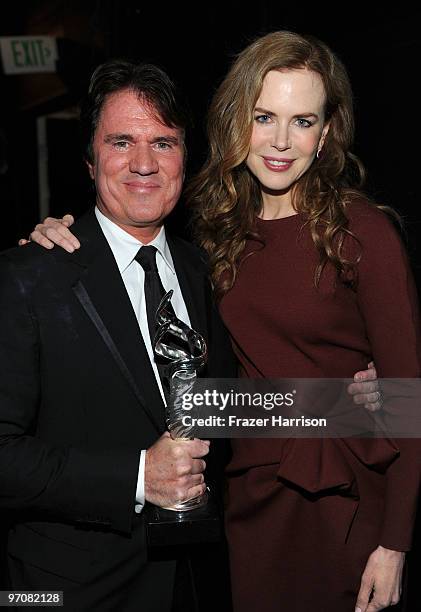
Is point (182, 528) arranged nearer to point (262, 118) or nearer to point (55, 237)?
point (55, 237)

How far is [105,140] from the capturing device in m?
2.10

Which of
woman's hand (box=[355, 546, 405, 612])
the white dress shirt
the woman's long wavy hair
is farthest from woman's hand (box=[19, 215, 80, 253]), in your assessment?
woman's hand (box=[355, 546, 405, 612])

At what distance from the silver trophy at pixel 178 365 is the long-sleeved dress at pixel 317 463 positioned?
35cm

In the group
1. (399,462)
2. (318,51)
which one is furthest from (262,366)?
(318,51)

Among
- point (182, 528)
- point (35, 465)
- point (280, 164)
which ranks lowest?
point (182, 528)

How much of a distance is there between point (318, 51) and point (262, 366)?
0.96 m

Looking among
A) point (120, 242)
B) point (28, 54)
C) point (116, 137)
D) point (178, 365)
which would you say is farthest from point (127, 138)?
point (28, 54)

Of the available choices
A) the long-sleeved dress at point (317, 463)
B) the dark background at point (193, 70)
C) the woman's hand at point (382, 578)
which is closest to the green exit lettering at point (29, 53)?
the dark background at point (193, 70)

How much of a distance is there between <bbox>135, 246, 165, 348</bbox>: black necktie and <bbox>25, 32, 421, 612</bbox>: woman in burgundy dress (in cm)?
27

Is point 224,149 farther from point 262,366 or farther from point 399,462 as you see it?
point 399,462

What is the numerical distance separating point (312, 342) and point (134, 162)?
2.43 feet

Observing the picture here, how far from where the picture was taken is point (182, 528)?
1814mm

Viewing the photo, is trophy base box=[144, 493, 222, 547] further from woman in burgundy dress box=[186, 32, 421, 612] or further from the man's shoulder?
the man's shoulder

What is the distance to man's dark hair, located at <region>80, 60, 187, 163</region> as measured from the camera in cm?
209
